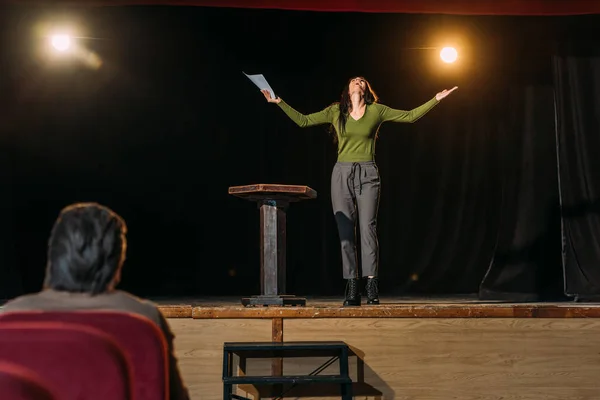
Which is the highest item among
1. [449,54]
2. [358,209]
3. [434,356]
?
[449,54]

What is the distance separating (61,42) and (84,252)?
4.72 metres

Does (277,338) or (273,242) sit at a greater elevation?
(273,242)

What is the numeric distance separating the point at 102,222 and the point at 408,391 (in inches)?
103

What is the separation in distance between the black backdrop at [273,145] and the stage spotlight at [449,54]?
3.4 inches

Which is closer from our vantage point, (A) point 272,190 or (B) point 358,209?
(A) point 272,190

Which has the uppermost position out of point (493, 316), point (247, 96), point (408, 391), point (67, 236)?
point (247, 96)

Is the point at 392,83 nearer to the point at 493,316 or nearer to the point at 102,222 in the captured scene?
the point at 493,316

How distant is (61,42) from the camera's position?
20.0ft

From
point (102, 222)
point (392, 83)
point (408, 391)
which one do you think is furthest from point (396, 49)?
point (102, 222)

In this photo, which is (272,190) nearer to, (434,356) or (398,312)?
(398,312)

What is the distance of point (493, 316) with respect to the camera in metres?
4.08

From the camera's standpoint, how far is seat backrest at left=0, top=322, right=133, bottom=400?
1542mm

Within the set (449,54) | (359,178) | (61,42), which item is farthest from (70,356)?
(449,54)

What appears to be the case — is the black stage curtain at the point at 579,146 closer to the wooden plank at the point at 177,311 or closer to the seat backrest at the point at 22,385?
the wooden plank at the point at 177,311
